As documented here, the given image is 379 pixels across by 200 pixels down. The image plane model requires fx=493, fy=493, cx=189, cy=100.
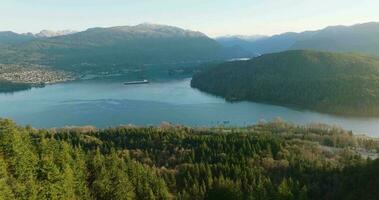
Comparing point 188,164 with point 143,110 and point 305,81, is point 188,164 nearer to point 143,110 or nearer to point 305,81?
point 143,110

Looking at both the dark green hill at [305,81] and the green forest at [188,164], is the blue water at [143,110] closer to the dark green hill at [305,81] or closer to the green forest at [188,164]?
the dark green hill at [305,81]

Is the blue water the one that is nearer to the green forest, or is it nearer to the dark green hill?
the dark green hill

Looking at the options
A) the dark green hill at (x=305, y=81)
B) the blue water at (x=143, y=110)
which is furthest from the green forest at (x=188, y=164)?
the dark green hill at (x=305, y=81)

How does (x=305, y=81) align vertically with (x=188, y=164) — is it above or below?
above

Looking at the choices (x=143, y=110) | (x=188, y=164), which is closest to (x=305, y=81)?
(x=143, y=110)

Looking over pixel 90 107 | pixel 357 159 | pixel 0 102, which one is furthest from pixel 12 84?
pixel 357 159

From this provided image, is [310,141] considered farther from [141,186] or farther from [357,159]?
[141,186]
